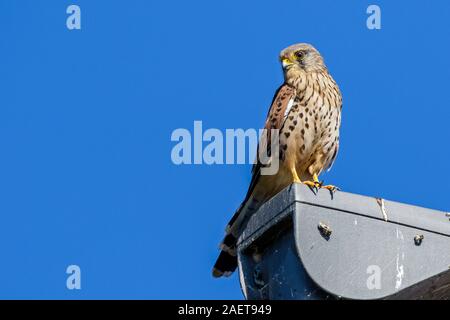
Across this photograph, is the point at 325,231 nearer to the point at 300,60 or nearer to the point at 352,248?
the point at 352,248

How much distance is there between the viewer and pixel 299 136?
6.48 m

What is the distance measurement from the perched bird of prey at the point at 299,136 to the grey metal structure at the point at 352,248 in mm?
2494

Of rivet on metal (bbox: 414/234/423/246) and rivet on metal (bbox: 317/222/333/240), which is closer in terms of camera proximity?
rivet on metal (bbox: 317/222/333/240)

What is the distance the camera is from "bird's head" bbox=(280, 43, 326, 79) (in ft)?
23.1

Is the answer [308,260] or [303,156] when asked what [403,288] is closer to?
[308,260]

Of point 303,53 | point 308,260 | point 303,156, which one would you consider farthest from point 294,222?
point 303,53

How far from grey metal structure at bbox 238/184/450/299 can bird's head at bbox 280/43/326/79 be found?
3218mm

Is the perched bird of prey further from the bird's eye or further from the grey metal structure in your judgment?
the grey metal structure

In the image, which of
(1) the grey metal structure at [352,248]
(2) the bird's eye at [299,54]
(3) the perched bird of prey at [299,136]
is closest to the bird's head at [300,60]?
(2) the bird's eye at [299,54]

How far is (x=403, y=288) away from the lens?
3611 millimetres

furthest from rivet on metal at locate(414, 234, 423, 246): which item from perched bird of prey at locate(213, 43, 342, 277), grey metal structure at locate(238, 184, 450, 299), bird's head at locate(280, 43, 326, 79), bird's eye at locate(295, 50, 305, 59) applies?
bird's eye at locate(295, 50, 305, 59)
